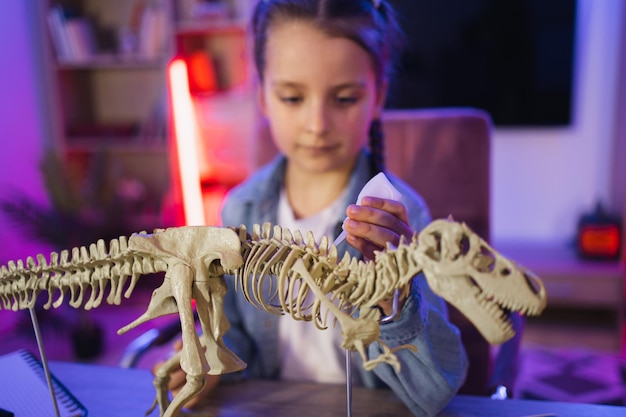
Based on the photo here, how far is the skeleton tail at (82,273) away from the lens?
27.0 inches

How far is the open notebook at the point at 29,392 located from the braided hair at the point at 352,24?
72cm

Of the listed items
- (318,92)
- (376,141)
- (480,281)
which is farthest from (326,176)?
(480,281)

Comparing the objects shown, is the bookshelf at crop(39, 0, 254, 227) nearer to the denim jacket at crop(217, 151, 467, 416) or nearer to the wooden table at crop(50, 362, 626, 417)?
the denim jacket at crop(217, 151, 467, 416)

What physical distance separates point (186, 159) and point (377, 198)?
160cm

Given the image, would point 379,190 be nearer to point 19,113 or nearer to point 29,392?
point 29,392

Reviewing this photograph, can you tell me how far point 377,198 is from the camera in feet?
1.97

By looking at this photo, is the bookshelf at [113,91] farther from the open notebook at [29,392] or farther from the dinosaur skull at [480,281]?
→ the dinosaur skull at [480,281]

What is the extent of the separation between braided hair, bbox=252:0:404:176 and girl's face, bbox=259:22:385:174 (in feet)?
0.07

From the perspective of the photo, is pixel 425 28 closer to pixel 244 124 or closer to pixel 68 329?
pixel 244 124

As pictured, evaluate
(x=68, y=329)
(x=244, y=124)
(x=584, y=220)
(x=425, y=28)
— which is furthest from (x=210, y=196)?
(x=584, y=220)

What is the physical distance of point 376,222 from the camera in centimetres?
60

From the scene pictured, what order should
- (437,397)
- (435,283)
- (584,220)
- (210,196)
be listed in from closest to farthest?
(435,283) → (437,397) → (584,220) → (210,196)

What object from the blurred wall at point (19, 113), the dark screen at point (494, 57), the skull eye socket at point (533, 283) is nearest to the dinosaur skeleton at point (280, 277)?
the skull eye socket at point (533, 283)

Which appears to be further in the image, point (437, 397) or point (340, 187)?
point (340, 187)
